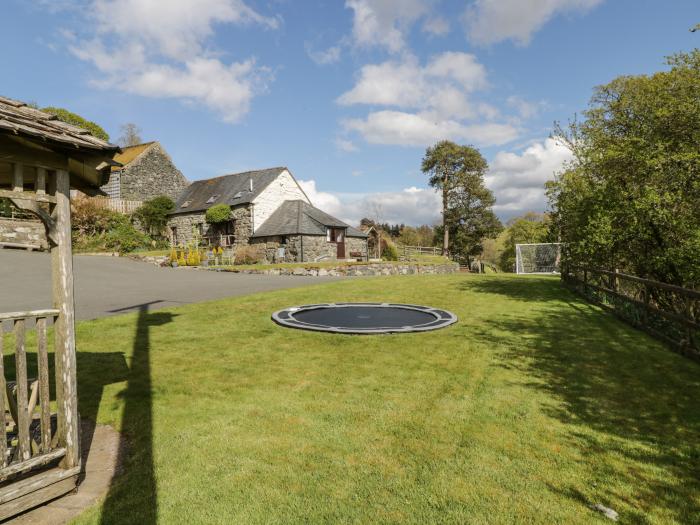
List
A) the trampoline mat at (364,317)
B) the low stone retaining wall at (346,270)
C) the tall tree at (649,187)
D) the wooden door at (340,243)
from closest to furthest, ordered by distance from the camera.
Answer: the tall tree at (649,187) → the trampoline mat at (364,317) → the low stone retaining wall at (346,270) → the wooden door at (340,243)

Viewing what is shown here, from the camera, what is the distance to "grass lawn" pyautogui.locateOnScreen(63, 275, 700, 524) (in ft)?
10.4

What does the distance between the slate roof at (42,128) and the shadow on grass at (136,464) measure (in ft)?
9.52

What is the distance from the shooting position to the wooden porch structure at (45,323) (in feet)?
10.1

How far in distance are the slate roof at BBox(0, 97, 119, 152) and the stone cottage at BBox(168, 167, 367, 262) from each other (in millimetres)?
26966

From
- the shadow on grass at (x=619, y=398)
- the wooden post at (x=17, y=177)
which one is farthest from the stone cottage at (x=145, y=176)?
the wooden post at (x=17, y=177)

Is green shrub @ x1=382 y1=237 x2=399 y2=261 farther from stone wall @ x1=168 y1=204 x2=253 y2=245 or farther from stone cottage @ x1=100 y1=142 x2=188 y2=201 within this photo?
stone cottage @ x1=100 y1=142 x2=188 y2=201

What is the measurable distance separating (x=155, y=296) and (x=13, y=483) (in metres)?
11.1

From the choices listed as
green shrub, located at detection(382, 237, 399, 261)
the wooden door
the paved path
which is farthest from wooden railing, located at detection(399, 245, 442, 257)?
the paved path

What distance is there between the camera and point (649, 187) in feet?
30.3

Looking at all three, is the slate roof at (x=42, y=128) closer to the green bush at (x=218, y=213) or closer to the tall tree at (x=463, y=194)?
the green bush at (x=218, y=213)

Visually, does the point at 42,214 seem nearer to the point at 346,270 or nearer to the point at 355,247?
the point at 346,270

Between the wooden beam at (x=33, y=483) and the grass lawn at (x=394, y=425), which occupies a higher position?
the wooden beam at (x=33, y=483)

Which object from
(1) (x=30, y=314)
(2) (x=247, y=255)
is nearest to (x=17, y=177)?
(1) (x=30, y=314)

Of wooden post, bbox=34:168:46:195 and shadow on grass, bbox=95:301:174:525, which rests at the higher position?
wooden post, bbox=34:168:46:195
